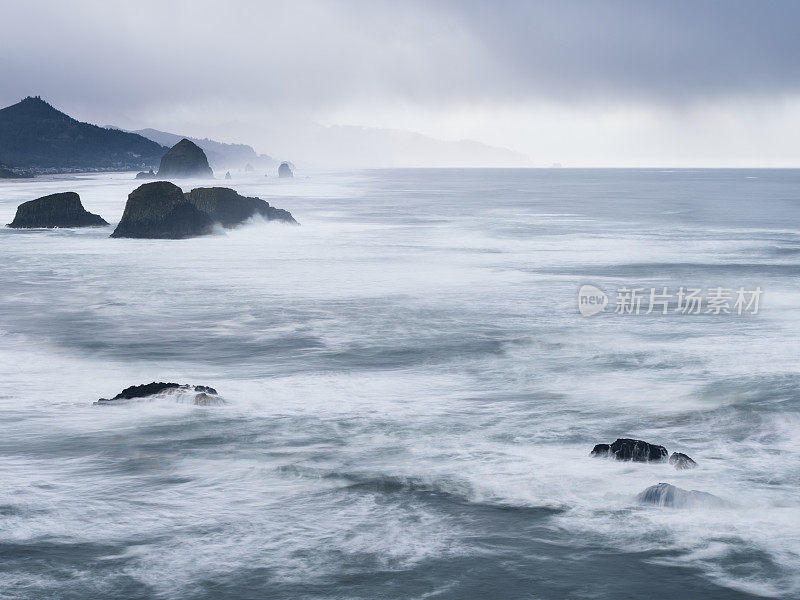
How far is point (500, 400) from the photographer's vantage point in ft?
71.3

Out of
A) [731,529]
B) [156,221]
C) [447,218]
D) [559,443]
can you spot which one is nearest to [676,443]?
[559,443]

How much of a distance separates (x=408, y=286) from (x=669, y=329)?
14.1 m

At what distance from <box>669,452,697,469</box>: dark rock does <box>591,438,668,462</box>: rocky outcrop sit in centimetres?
15

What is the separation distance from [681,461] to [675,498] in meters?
1.93

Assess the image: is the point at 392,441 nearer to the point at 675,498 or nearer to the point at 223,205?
the point at 675,498

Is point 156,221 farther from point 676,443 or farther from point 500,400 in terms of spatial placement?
point 676,443

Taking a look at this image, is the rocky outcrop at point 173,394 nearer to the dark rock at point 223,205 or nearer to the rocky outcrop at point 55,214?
the dark rock at point 223,205

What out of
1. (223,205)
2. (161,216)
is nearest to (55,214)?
(223,205)

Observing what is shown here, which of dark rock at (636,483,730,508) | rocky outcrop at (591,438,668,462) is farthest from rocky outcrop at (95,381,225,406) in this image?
dark rock at (636,483,730,508)

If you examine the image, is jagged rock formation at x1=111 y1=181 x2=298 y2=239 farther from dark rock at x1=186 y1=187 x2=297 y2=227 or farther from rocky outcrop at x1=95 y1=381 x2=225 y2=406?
rocky outcrop at x1=95 y1=381 x2=225 y2=406

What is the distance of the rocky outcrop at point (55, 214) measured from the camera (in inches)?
2872

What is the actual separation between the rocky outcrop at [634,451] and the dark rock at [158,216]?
50.8 metres

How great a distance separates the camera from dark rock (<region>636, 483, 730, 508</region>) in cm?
1480

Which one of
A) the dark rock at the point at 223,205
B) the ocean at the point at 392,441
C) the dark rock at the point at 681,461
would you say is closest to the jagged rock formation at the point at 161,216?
the dark rock at the point at 223,205
